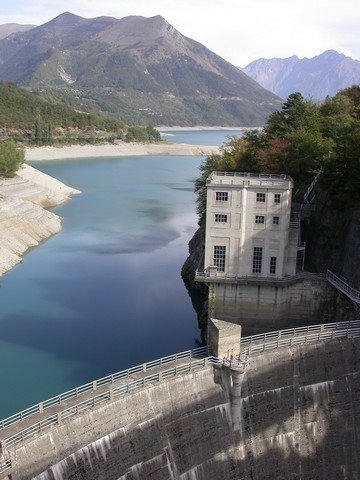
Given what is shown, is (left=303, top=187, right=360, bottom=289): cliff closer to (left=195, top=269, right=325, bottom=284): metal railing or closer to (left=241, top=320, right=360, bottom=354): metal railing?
(left=195, top=269, right=325, bottom=284): metal railing

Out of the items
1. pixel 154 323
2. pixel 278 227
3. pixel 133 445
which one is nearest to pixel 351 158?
pixel 278 227

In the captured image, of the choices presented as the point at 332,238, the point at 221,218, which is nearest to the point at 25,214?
the point at 221,218

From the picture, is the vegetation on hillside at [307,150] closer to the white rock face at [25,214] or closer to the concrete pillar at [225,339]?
the concrete pillar at [225,339]

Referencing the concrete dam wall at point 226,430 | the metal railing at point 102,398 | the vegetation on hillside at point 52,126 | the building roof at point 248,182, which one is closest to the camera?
the metal railing at point 102,398

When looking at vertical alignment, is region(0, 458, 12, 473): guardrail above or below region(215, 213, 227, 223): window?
below

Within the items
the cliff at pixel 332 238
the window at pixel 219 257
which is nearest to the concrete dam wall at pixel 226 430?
the cliff at pixel 332 238

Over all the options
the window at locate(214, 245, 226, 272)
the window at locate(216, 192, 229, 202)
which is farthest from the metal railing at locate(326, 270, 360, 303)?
the window at locate(216, 192, 229, 202)

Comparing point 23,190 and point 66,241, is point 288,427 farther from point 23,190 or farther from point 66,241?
point 23,190
